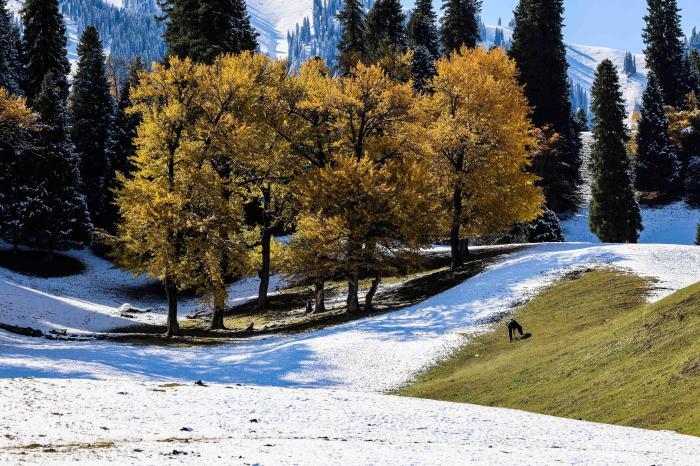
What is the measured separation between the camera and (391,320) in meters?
37.6

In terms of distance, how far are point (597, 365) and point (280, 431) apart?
12.8 meters

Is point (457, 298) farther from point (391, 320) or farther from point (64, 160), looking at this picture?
point (64, 160)

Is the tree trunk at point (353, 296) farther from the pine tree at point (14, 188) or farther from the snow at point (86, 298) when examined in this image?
the pine tree at point (14, 188)

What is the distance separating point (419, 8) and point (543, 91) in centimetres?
1948

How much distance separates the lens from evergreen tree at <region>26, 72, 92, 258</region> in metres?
60.8

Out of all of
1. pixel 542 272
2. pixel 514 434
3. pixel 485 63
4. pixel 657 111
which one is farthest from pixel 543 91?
pixel 514 434

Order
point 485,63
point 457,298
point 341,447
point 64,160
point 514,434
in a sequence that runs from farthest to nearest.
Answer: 1. point 64,160
2. point 485,63
3. point 457,298
4. point 514,434
5. point 341,447

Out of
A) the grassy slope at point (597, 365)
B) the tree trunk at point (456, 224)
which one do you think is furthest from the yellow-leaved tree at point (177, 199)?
the grassy slope at point (597, 365)

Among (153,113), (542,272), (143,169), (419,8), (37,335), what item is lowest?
(37,335)

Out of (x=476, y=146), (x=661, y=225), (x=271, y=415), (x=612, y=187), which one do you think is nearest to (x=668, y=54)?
(x=661, y=225)

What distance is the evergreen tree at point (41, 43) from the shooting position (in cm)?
7494

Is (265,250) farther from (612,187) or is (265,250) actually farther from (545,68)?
(545,68)

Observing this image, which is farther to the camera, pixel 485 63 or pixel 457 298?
pixel 485 63

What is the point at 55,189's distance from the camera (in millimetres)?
61875
